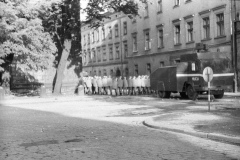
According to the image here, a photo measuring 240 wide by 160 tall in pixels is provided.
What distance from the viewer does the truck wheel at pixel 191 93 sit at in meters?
22.9

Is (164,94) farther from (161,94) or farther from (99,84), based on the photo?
(99,84)

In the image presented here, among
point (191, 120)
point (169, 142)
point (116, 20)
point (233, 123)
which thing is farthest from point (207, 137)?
point (116, 20)

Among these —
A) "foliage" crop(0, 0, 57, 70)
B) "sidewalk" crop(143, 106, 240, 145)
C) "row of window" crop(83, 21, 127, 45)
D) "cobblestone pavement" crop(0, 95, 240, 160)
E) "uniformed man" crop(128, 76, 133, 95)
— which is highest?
"row of window" crop(83, 21, 127, 45)

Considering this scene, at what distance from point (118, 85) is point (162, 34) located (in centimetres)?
1166

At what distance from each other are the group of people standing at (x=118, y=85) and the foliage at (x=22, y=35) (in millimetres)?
5295

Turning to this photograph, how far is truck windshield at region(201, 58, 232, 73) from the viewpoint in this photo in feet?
74.6

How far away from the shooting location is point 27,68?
30.2 metres

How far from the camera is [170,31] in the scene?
3984 cm

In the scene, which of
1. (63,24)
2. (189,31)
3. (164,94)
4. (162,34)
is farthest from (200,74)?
(162,34)

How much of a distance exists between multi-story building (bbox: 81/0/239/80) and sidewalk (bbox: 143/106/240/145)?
15765 millimetres

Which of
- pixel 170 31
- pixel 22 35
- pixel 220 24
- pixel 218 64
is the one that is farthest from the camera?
pixel 170 31

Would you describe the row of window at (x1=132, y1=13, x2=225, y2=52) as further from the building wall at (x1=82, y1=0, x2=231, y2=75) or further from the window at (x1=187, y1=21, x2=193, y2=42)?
the building wall at (x1=82, y1=0, x2=231, y2=75)

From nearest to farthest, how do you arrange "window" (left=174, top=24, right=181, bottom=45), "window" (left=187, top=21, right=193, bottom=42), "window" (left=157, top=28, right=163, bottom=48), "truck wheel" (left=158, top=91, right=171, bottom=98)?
1. "truck wheel" (left=158, top=91, right=171, bottom=98)
2. "window" (left=187, top=21, right=193, bottom=42)
3. "window" (left=174, top=24, right=181, bottom=45)
4. "window" (left=157, top=28, right=163, bottom=48)

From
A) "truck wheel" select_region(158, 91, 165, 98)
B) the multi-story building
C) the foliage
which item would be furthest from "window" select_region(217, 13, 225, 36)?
the foliage
